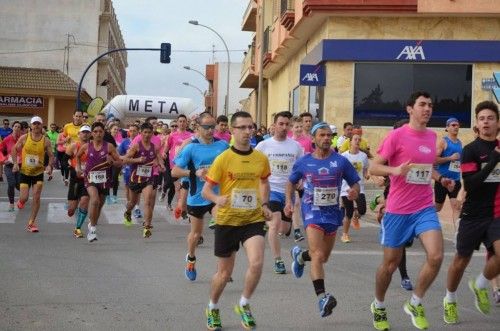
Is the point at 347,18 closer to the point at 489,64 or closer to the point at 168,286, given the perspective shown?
the point at 489,64

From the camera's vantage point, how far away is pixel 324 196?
27.9 ft

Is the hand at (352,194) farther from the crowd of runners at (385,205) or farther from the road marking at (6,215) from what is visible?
the road marking at (6,215)

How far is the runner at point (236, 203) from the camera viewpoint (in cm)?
716

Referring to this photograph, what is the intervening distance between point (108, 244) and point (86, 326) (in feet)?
19.4

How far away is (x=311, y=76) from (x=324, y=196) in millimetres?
18177

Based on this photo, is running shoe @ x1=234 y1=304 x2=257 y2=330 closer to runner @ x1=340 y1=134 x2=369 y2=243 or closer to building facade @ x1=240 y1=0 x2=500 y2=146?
runner @ x1=340 y1=134 x2=369 y2=243

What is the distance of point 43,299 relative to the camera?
8.41 meters

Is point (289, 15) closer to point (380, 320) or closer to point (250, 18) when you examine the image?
point (250, 18)

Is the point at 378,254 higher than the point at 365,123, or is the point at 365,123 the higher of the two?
the point at 365,123

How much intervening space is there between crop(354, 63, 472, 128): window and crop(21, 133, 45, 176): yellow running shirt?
1379cm

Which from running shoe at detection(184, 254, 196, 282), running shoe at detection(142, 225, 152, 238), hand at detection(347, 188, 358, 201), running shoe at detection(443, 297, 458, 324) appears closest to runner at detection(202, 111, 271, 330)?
hand at detection(347, 188, 358, 201)

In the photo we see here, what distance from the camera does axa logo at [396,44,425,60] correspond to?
86.6ft

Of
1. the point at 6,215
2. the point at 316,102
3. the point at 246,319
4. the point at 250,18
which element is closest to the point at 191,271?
the point at 246,319

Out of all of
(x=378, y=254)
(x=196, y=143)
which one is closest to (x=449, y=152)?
(x=378, y=254)
